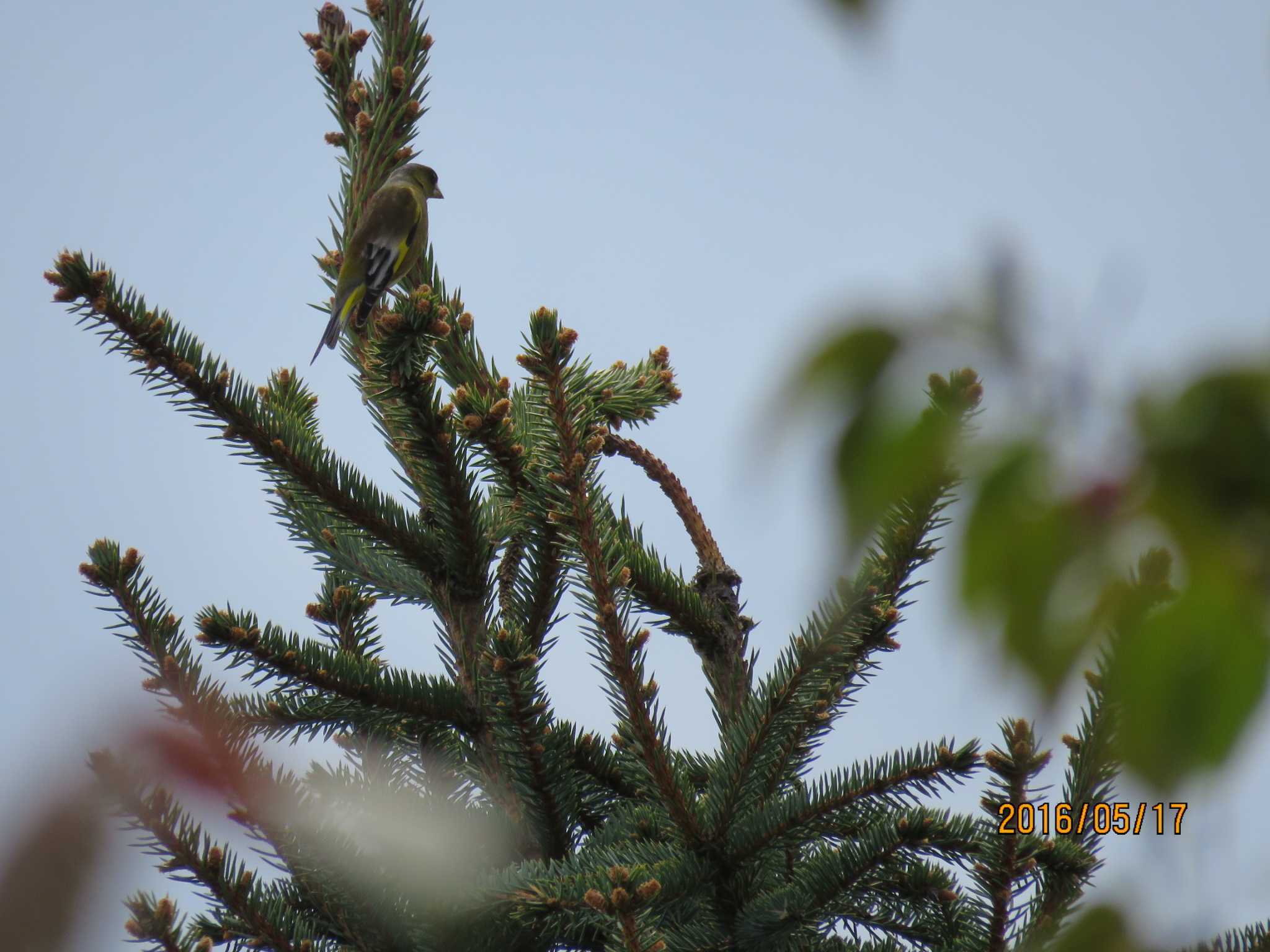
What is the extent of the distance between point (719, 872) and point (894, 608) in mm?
571

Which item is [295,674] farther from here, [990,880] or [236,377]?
[990,880]

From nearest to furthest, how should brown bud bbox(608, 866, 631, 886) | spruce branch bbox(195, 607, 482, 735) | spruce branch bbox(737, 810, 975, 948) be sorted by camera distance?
brown bud bbox(608, 866, 631, 886) < spruce branch bbox(737, 810, 975, 948) < spruce branch bbox(195, 607, 482, 735)

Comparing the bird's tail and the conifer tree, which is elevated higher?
the bird's tail

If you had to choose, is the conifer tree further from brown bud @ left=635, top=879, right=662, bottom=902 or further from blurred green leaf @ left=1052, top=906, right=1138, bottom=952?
blurred green leaf @ left=1052, top=906, right=1138, bottom=952

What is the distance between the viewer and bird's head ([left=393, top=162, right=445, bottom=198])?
292cm

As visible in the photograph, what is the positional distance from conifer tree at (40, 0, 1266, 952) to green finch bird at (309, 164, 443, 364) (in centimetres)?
40

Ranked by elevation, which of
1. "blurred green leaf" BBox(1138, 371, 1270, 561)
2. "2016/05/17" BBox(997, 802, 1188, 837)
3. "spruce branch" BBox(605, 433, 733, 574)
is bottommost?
"blurred green leaf" BBox(1138, 371, 1270, 561)

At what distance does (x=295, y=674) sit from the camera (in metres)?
2.19

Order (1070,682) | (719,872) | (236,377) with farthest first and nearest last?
(236,377) < (719,872) < (1070,682)

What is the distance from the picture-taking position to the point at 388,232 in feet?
9.29

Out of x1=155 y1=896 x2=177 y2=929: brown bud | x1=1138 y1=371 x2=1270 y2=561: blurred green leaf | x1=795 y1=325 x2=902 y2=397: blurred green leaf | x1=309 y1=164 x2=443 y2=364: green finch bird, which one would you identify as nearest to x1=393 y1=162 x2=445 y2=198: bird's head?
x1=309 y1=164 x2=443 y2=364: green finch bird

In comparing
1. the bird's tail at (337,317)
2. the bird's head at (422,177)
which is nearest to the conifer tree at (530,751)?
the bird's tail at (337,317)

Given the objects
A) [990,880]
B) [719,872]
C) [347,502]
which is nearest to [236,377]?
[347,502]

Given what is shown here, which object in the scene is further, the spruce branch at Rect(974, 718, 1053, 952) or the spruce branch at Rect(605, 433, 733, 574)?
the spruce branch at Rect(605, 433, 733, 574)
